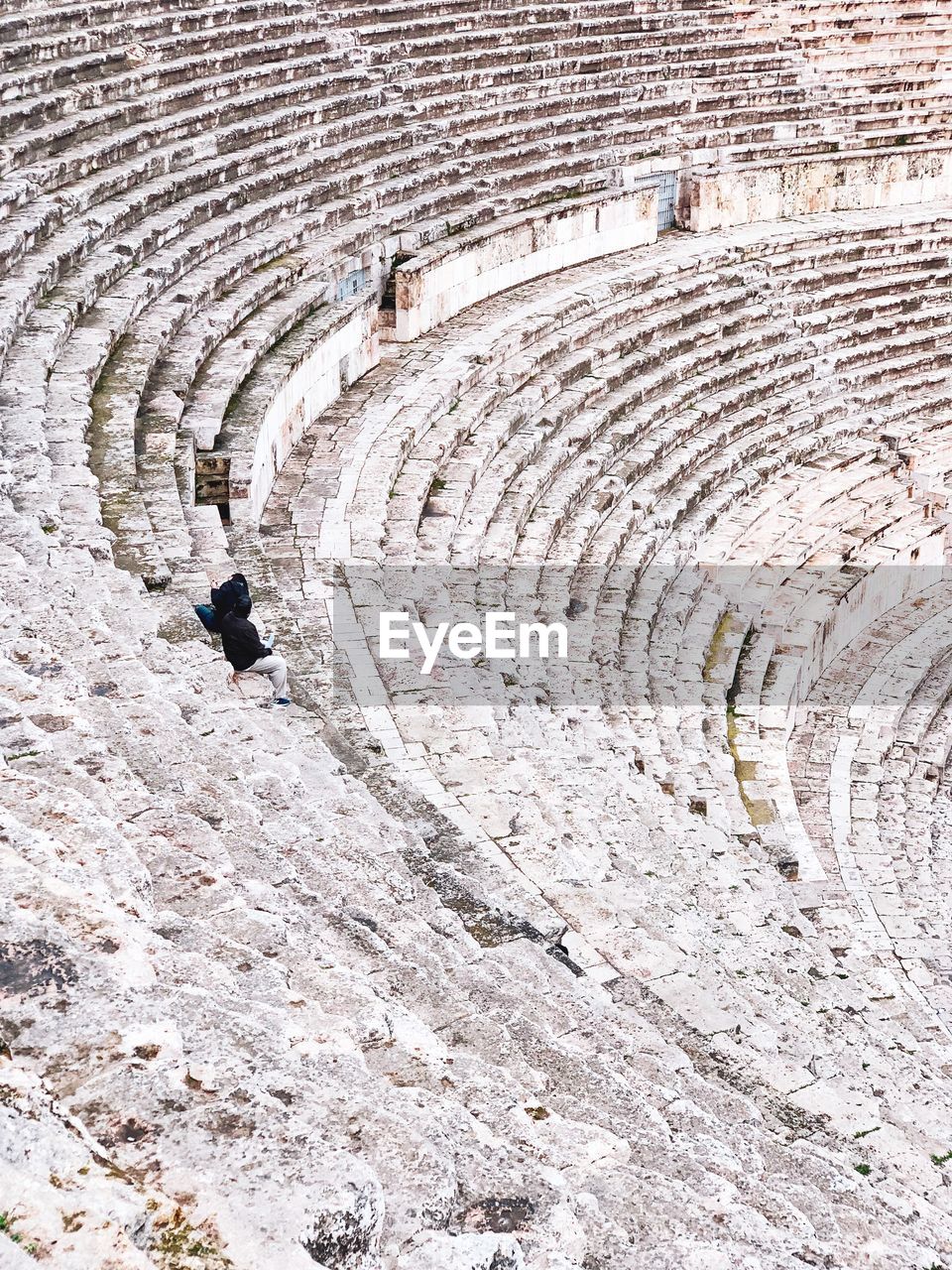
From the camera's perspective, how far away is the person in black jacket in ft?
27.8

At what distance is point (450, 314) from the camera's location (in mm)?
16797

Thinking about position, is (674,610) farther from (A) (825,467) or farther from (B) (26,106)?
(B) (26,106)

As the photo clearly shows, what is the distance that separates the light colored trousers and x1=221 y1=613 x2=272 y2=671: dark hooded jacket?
0.05m

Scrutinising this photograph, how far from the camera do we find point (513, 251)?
694 inches

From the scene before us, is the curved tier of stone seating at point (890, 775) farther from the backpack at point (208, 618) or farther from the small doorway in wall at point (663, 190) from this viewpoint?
the small doorway in wall at point (663, 190)

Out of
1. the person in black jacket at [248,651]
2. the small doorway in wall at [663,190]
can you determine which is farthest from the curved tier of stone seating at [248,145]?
the person in black jacket at [248,651]

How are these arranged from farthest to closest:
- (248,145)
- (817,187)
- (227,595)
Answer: (817,187) → (248,145) → (227,595)

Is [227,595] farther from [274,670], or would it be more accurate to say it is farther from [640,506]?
[640,506]

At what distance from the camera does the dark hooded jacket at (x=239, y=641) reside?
8477 mm

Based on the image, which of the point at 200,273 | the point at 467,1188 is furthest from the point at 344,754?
the point at 200,273

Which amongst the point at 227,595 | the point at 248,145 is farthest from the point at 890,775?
the point at 248,145

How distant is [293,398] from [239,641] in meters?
5.27

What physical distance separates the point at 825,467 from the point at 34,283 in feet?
31.1

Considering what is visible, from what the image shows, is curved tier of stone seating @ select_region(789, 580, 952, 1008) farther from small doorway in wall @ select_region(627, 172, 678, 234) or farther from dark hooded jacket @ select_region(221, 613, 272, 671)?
small doorway in wall @ select_region(627, 172, 678, 234)
